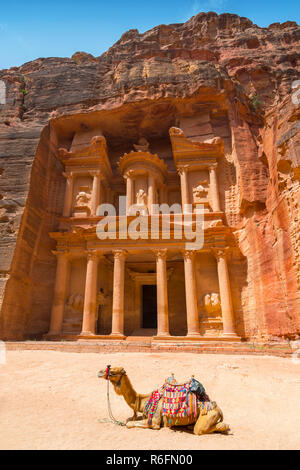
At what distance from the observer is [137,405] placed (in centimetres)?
486

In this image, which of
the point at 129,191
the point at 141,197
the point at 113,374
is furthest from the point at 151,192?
the point at 113,374

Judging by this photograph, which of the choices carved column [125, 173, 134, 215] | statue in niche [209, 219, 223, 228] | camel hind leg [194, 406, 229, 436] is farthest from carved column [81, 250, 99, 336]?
camel hind leg [194, 406, 229, 436]

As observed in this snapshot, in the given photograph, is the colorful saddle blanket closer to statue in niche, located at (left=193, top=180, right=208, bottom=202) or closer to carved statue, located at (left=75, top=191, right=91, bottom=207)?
statue in niche, located at (left=193, top=180, right=208, bottom=202)

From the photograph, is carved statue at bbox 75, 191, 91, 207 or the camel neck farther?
carved statue at bbox 75, 191, 91, 207

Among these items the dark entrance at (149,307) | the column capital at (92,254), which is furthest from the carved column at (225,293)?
the column capital at (92,254)

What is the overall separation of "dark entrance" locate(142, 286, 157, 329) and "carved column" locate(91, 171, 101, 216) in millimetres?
7448

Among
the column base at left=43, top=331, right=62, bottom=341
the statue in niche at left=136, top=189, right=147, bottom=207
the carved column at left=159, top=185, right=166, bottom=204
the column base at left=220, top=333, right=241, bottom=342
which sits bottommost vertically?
the column base at left=220, top=333, right=241, bottom=342

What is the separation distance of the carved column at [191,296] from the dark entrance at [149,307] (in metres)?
5.86

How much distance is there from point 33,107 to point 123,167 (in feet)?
30.4

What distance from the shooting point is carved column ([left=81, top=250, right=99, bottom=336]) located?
1740 centimetres

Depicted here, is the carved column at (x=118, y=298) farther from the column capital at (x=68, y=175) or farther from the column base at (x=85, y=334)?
the column capital at (x=68, y=175)

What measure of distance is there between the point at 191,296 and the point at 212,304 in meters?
1.42

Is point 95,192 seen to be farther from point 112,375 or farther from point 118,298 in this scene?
point 112,375

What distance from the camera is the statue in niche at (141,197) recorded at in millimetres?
21297
